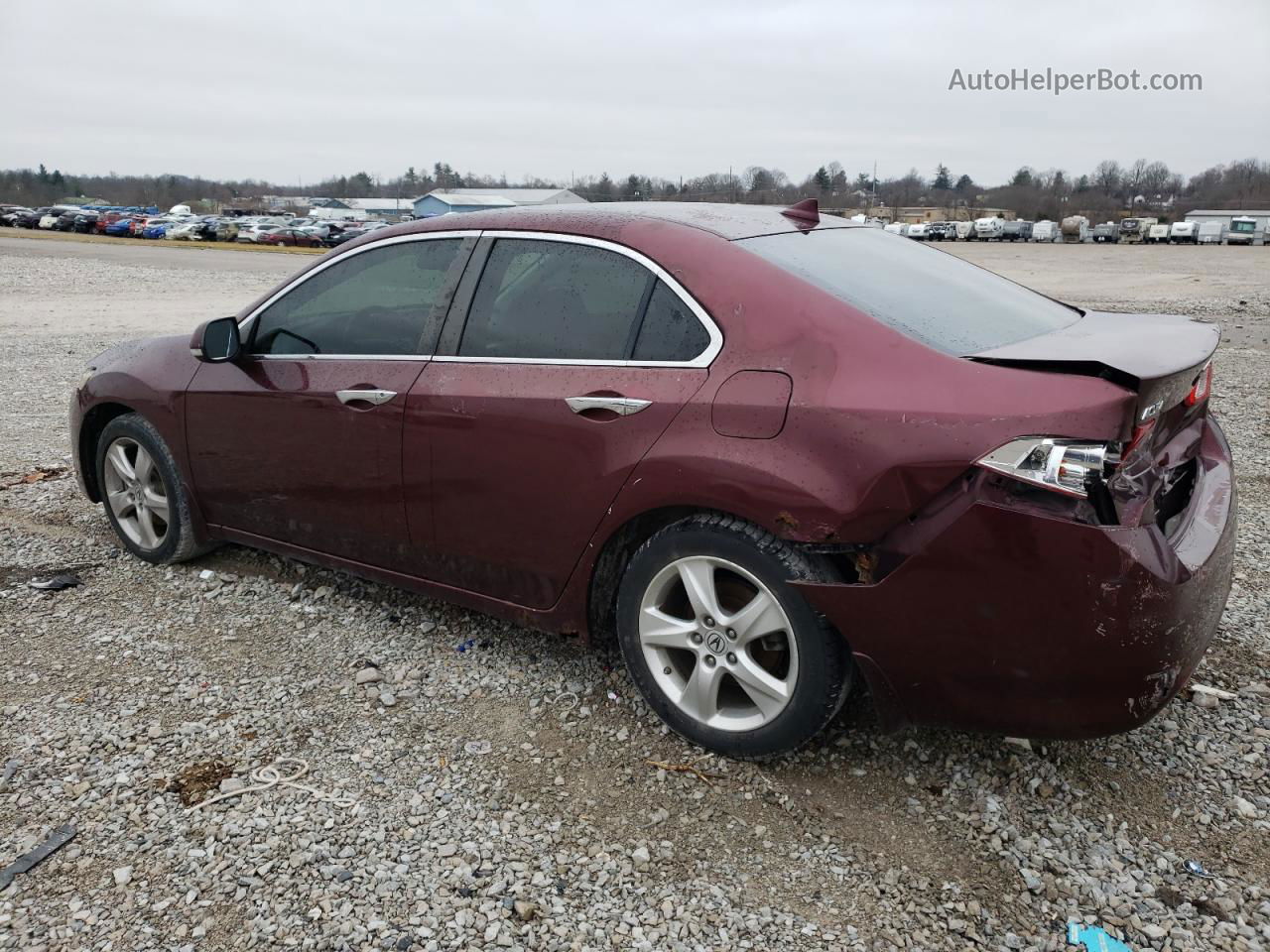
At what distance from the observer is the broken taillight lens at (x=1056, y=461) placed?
8.11ft

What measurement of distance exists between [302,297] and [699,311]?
1.87 metres

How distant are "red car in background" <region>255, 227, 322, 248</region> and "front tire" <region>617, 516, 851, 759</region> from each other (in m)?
47.2

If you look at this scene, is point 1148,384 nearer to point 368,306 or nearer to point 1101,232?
point 368,306

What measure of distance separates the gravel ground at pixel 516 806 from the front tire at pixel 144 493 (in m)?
0.32

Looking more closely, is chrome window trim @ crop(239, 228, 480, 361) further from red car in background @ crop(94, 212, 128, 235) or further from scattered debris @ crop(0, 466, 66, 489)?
red car in background @ crop(94, 212, 128, 235)

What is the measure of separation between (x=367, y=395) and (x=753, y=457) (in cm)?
160

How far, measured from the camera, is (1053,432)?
2.48 metres

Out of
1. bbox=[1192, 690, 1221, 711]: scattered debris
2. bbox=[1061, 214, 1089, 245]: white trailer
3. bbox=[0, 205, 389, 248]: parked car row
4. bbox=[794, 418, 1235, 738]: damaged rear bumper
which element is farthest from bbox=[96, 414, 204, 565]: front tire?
bbox=[1061, 214, 1089, 245]: white trailer

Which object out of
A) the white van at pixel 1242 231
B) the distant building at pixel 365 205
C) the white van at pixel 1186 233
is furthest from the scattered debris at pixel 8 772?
the distant building at pixel 365 205

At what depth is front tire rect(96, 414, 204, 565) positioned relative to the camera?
182 inches

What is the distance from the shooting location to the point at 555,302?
11.2 feet

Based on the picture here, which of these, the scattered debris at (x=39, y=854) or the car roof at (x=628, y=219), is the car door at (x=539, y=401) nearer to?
the car roof at (x=628, y=219)

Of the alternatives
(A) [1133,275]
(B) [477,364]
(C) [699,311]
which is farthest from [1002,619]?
(A) [1133,275]

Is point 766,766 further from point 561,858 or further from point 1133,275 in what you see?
point 1133,275
